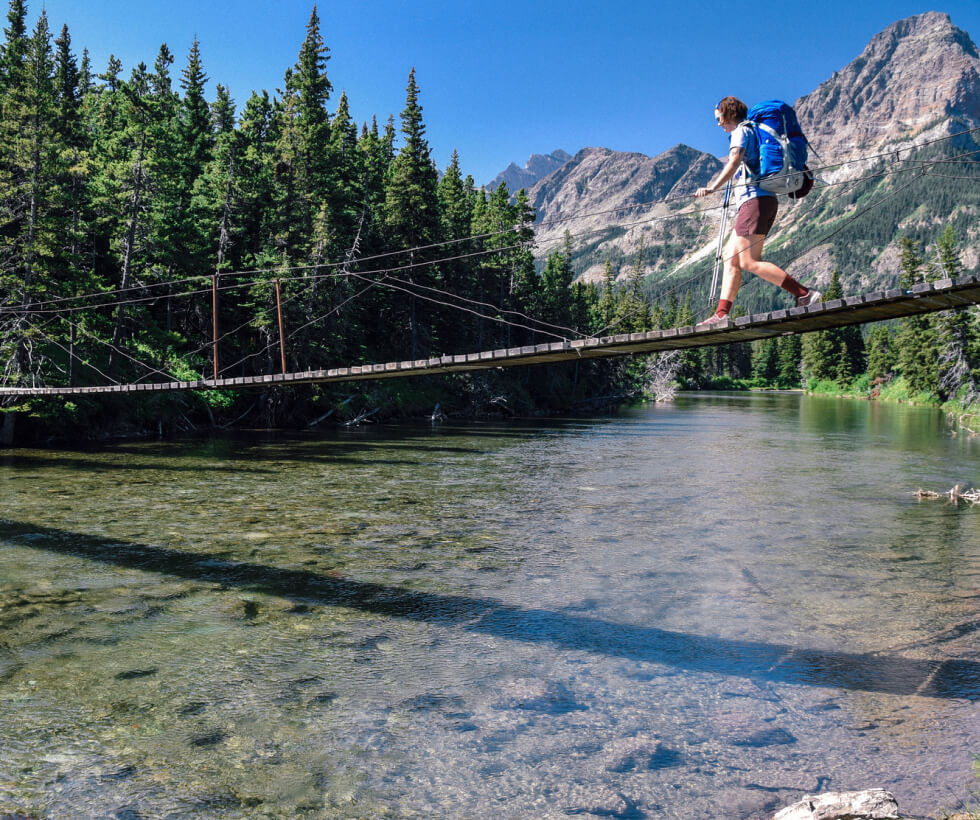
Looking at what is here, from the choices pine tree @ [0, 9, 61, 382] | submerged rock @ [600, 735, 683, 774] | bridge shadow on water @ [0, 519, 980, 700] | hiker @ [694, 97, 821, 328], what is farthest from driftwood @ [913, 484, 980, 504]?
pine tree @ [0, 9, 61, 382]

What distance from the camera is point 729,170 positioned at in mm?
5469

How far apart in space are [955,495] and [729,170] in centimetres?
1186

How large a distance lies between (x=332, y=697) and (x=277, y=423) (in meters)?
26.9

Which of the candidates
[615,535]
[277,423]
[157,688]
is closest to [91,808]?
[157,688]

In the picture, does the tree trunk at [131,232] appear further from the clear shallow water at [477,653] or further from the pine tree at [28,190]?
the clear shallow water at [477,653]

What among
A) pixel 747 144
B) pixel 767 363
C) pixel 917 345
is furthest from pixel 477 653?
pixel 767 363

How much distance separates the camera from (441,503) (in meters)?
14.0

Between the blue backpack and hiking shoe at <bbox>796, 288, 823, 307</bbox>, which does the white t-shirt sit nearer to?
the blue backpack

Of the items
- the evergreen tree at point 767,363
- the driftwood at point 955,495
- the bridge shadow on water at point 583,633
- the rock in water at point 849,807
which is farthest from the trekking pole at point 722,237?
the evergreen tree at point 767,363

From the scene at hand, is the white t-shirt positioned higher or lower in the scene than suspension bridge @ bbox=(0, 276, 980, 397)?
higher

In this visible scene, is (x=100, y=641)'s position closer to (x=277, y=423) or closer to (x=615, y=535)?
(x=615, y=535)

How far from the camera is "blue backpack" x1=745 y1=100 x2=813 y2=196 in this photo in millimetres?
5246

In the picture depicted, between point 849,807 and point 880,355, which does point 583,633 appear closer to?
point 849,807

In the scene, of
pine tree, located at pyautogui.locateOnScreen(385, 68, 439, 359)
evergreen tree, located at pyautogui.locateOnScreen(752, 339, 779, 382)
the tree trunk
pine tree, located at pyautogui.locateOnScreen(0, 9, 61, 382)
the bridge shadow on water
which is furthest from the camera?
evergreen tree, located at pyautogui.locateOnScreen(752, 339, 779, 382)
